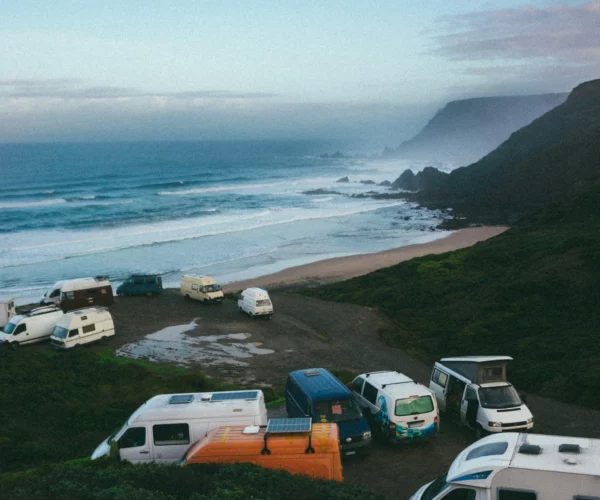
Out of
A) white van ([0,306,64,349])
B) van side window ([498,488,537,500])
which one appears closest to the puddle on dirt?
white van ([0,306,64,349])

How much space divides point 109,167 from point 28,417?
523 ft

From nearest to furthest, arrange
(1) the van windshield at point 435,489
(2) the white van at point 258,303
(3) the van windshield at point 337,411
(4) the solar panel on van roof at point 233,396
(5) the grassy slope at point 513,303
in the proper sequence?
(1) the van windshield at point 435,489 < (4) the solar panel on van roof at point 233,396 < (3) the van windshield at point 337,411 < (5) the grassy slope at point 513,303 < (2) the white van at point 258,303

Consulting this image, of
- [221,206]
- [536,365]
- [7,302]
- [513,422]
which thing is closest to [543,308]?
[536,365]

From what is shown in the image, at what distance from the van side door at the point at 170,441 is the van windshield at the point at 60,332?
14534 mm

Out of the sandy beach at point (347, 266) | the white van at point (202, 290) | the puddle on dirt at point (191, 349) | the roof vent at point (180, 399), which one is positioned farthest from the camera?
the sandy beach at point (347, 266)

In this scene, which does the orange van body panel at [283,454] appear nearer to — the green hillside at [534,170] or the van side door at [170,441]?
the van side door at [170,441]

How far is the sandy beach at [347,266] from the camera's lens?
147 ft

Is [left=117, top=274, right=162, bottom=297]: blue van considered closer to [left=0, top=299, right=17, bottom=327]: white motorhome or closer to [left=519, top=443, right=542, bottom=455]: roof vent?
[left=0, top=299, right=17, bottom=327]: white motorhome

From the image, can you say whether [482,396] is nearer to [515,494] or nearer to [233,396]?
[233,396]

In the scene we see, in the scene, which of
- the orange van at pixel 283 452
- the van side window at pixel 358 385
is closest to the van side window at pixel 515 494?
the orange van at pixel 283 452

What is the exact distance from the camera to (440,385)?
1628 cm

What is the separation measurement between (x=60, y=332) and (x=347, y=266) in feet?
97.2

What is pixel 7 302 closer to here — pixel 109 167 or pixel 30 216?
pixel 30 216

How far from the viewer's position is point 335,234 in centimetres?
6644
